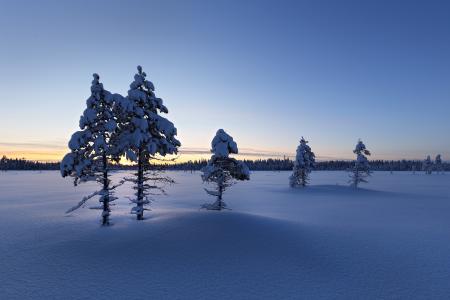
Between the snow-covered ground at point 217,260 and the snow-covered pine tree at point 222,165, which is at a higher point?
the snow-covered pine tree at point 222,165

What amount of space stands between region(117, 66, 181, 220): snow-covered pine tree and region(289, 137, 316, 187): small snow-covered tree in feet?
140

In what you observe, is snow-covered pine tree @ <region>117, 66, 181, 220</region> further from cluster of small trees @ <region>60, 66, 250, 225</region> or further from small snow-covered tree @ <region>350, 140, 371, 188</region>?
small snow-covered tree @ <region>350, 140, 371, 188</region>

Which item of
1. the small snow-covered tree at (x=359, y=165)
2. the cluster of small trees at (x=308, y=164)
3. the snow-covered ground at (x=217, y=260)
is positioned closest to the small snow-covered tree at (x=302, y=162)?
the cluster of small trees at (x=308, y=164)

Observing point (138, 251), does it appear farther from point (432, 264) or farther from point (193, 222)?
point (432, 264)

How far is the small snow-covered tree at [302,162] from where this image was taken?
59781 mm

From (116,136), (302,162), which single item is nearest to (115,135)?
(116,136)

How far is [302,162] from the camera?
59719 mm

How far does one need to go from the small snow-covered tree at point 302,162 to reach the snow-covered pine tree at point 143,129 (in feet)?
140

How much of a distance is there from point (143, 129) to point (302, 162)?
149ft

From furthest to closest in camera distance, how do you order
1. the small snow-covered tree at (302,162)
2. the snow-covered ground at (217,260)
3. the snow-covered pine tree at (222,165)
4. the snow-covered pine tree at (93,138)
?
the small snow-covered tree at (302,162)
the snow-covered pine tree at (222,165)
the snow-covered pine tree at (93,138)
the snow-covered ground at (217,260)

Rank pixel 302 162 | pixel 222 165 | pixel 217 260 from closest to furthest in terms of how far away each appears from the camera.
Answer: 1. pixel 217 260
2. pixel 222 165
3. pixel 302 162

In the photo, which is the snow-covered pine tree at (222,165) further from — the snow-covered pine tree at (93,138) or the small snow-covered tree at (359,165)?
the small snow-covered tree at (359,165)

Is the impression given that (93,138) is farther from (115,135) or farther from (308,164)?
(308,164)

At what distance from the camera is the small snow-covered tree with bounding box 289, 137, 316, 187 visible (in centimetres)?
5978
